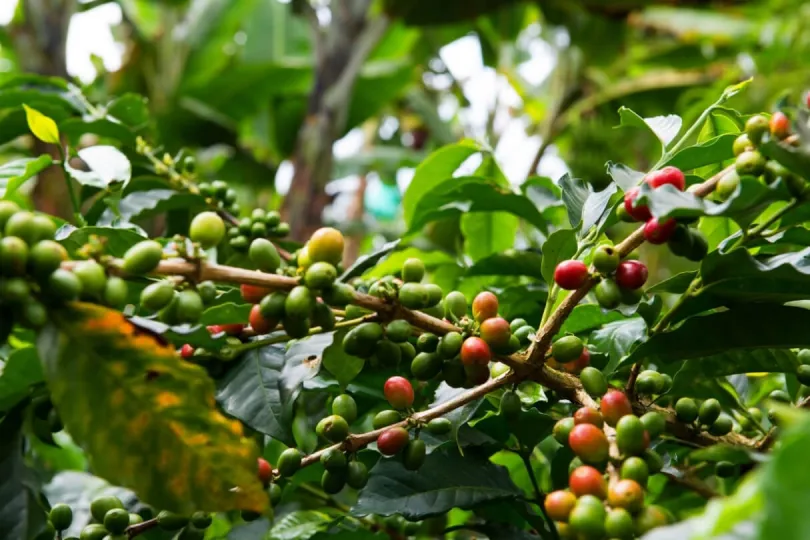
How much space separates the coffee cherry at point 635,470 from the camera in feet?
1.42

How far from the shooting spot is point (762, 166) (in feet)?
1.62

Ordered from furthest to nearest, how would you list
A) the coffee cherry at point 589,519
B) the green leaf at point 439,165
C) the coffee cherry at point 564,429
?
the green leaf at point 439,165 < the coffee cherry at point 564,429 < the coffee cherry at point 589,519

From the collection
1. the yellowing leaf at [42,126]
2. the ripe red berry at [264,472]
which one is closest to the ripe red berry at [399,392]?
the ripe red berry at [264,472]

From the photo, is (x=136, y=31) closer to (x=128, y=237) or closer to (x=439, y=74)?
(x=439, y=74)

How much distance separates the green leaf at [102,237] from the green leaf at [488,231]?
18.5 inches

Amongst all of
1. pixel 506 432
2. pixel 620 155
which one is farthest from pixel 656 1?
pixel 506 432

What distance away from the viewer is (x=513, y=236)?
0.99 metres

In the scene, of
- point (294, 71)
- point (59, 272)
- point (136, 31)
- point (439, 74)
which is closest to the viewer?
point (59, 272)

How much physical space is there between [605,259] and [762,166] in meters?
0.11

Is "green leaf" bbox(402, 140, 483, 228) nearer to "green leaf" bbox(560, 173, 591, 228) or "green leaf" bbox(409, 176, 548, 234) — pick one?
"green leaf" bbox(409, 176, 548, 234)

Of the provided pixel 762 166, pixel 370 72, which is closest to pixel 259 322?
pixel 762 166

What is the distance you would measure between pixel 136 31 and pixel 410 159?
1287 mm

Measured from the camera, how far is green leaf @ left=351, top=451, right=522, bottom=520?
0.60 m

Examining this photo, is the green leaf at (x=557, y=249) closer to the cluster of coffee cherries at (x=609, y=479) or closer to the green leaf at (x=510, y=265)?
the cluster of coffee cherries at (x=609, y=479)
